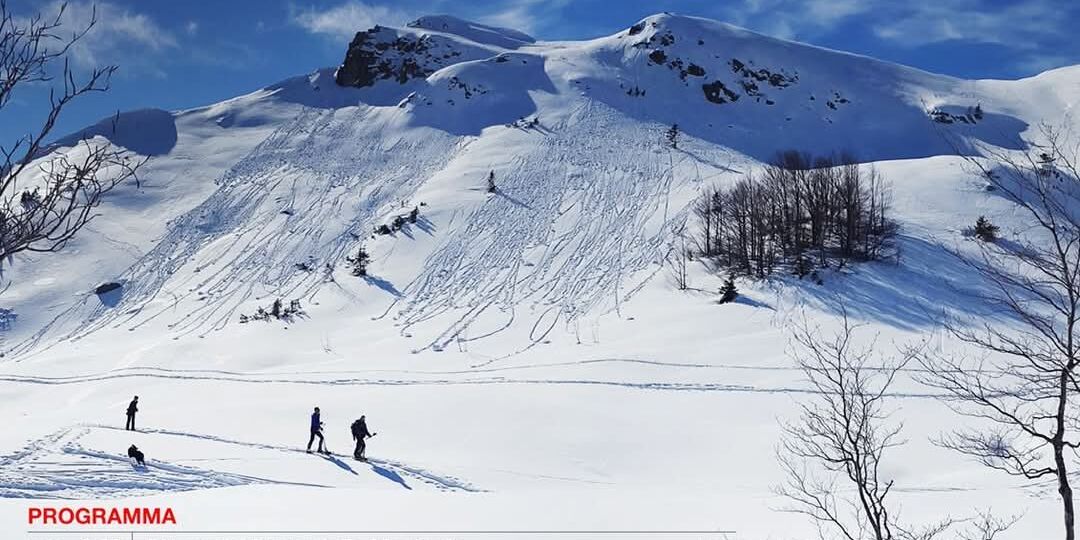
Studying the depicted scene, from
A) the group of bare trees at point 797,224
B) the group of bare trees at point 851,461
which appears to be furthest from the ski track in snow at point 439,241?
the group of bare trees at point 851,461

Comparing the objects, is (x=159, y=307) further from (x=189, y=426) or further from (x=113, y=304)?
(x=189, y=426)

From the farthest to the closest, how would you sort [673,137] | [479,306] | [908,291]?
1. [673,137]
2. [479,306]
3. [908,291]

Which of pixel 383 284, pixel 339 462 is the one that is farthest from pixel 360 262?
pixel 339 462

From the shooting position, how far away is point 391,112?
8719 cm

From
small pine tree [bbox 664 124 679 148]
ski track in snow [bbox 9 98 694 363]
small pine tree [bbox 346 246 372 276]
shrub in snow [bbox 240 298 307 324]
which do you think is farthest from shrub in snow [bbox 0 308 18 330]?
small pine tree [bbox 664 124 679 148]

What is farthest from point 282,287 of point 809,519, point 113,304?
point 809,519

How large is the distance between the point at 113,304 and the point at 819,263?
45.7 metres

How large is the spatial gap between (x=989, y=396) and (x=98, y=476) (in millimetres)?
16632

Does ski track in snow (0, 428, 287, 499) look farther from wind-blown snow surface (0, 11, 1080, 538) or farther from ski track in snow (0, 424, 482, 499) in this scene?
wind-blown snow surface (0, 11, 1080, 538)

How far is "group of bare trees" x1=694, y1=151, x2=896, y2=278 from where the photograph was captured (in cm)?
4112

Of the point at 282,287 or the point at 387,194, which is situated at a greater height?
the point at 387,194

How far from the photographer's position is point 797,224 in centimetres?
4172

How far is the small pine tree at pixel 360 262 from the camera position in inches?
1758

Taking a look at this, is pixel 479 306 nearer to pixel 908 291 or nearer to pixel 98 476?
pixel 908 291
